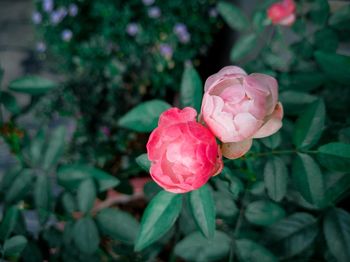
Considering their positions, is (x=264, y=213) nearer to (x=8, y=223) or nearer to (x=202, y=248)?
(x=202, y=248)

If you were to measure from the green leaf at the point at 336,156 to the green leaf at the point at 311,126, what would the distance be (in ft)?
0.10

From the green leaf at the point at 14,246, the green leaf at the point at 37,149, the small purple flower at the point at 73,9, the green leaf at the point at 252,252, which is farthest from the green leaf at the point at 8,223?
the small purple flower at the point at 73,9

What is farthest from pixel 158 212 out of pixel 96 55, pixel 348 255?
pixel 96 55

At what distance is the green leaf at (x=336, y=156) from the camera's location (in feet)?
1.57

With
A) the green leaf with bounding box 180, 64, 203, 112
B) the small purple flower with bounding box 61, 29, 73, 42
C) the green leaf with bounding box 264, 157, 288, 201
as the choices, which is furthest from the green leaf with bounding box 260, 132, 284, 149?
the small purple flower with bounding box 61, 29, 73, 42

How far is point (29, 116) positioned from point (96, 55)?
0.70 metres

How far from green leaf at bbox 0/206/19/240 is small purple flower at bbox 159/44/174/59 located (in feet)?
4.62

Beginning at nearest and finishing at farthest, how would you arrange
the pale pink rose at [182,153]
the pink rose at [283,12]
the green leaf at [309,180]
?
the pale pink rose at [182,153] < the green leaf at [309,180] < the pink rose at [283,12]

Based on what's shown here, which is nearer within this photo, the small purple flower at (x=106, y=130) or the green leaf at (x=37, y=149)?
the green leaf at (x=37, y=149)

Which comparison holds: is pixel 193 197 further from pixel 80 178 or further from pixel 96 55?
pixel 96 55

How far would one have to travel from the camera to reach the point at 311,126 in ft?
1.75

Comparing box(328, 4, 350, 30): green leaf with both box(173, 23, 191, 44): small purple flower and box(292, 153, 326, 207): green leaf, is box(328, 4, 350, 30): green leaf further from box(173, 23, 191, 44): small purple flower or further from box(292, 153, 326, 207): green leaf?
box(173, 23, 191, 44): small purple flower

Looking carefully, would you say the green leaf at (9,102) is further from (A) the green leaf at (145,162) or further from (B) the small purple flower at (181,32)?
(B) the small purple flower at (181,32)

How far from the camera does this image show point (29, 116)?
2.24 m
